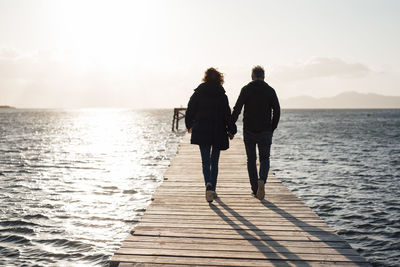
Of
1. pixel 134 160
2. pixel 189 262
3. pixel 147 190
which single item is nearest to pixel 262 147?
pixel 189 262

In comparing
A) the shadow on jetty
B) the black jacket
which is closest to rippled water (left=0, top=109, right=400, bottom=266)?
the shadow on jetty

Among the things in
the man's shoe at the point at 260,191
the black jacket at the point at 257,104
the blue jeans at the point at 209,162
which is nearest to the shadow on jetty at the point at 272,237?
the man's shoe at the point at 260,191

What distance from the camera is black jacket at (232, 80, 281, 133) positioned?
5.89 meters

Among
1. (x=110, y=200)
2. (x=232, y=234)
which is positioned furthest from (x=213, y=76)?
(x=110, y=200)

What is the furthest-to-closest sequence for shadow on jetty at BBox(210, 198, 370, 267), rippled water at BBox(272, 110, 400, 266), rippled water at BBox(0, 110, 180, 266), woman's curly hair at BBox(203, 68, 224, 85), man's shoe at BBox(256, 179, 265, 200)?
rippled water at BBox(272, 110, 400, 266) < rippled water at BBox(0, 110, 180, 266) < man's shoe at BBox(256, 179, 265, 200) < woman's curly hair at BBox(203, 68, 224, 85) < shadow on jetty at BBox(210, 198, 370, 267)

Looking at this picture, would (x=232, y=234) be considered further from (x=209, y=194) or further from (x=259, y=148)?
(x=259, y=148)

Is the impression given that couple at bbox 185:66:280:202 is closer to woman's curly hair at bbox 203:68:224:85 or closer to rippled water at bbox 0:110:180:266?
woman's curly hair at bbox 203:68:224:85

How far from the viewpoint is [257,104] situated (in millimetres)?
5898

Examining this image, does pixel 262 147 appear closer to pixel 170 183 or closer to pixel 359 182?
pixel 170 183

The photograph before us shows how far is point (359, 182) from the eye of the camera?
580 inches

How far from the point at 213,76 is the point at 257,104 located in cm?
85

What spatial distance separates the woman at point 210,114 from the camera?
19.0ft

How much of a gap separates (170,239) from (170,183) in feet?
11.4

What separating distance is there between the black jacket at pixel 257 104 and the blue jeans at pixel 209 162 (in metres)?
0.65
